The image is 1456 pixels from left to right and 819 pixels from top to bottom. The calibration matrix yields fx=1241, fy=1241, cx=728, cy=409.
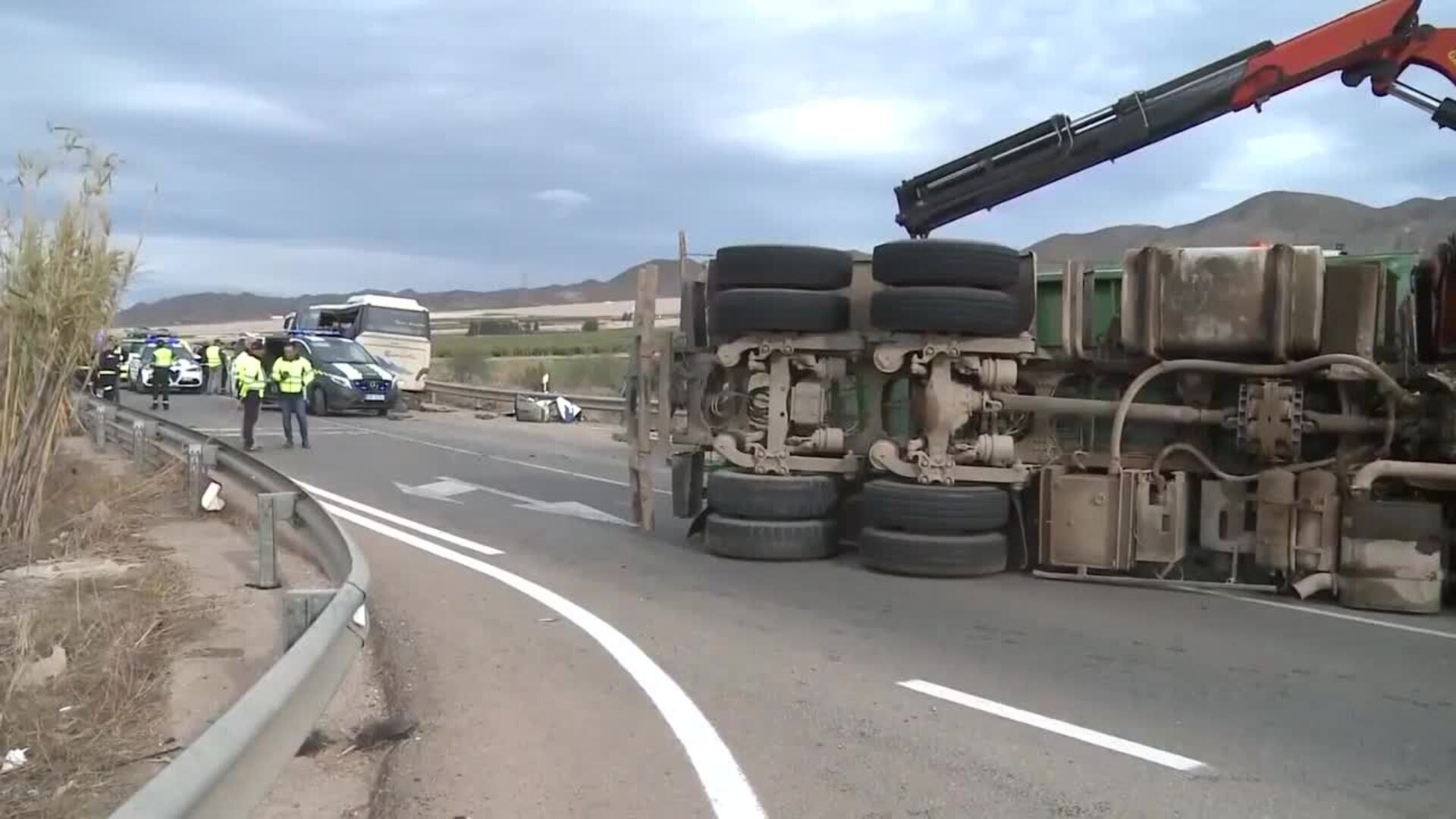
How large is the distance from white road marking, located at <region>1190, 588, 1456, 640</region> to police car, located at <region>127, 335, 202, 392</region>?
3581 cm

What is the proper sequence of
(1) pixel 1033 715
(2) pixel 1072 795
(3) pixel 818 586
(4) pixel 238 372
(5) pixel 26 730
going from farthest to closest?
(4) pixel 238 372
(3) pixel 818 586
(1) pixel 1033 715
(5) pixel 26 730
(2) pixel 1072 795

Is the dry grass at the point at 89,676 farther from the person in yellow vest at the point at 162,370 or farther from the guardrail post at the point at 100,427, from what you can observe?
the person in yellow vest at the point at 162,370

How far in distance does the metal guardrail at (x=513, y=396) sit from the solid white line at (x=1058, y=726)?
1723cm

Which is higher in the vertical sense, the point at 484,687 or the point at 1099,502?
the point at 1099,502

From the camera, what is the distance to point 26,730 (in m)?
5.17

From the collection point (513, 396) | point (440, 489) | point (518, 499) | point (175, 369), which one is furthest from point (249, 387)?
point (175, 369)

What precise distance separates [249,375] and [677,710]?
14395mm

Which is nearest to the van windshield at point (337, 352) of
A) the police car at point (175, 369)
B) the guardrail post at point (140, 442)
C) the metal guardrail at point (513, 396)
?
the metal guardrail at point (513, 396)

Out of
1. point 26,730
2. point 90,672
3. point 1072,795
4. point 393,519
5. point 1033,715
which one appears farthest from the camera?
point 393,519

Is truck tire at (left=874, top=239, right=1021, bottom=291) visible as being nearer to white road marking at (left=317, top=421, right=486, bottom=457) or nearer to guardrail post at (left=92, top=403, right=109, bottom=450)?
white road marking at (left=317, top=421, right=486, bottom=457)

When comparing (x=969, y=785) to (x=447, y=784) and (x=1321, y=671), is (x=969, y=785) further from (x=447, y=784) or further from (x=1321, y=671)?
(x=1321, y=671)

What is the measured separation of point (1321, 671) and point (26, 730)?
6204mm

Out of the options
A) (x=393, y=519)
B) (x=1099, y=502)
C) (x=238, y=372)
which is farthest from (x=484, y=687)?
(x=238, y=372)

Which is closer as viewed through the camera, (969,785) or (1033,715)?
(969,785)
